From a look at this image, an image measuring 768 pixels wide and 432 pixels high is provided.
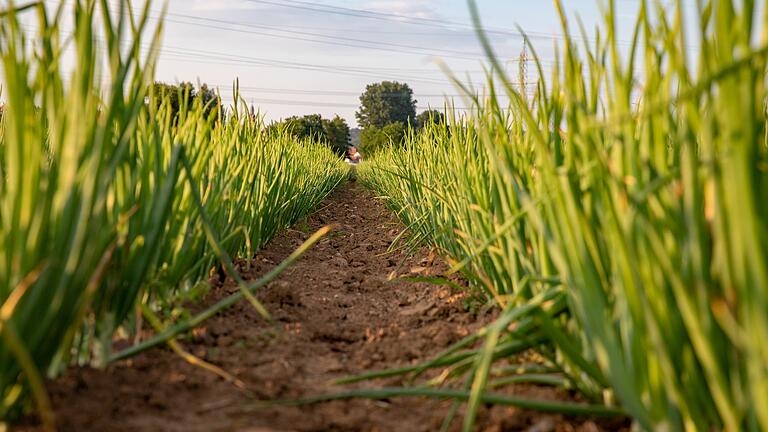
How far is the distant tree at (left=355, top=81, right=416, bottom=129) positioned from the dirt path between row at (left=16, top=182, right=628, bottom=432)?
72864mm

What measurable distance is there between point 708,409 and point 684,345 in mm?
90

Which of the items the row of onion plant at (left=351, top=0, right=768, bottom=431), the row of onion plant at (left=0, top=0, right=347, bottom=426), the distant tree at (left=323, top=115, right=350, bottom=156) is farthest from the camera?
the distant tree at (left=323, top=115, right=350, bottom=156)

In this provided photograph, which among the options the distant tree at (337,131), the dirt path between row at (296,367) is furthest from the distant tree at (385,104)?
the dirt path between row at (296,367)

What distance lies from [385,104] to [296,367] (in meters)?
75.0

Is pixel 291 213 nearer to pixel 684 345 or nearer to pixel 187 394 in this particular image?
pixel 187 394

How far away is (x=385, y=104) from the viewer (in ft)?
249

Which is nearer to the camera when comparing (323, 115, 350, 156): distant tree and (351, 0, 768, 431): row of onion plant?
(351, 0, 768, 431): row of onion plant

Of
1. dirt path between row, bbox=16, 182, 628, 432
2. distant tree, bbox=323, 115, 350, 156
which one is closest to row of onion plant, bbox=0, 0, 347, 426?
dirt path between row, bbox=16, 182, 628, 432

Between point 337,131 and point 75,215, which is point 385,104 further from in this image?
point 75,215

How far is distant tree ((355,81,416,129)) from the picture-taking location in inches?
2977

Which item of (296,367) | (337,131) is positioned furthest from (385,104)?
(296,367)

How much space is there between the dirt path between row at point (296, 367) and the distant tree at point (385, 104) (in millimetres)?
72864

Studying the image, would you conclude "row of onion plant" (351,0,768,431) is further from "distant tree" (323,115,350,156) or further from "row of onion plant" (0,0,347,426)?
"distant tree" (323,115,350,156)

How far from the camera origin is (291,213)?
495 centimetres
